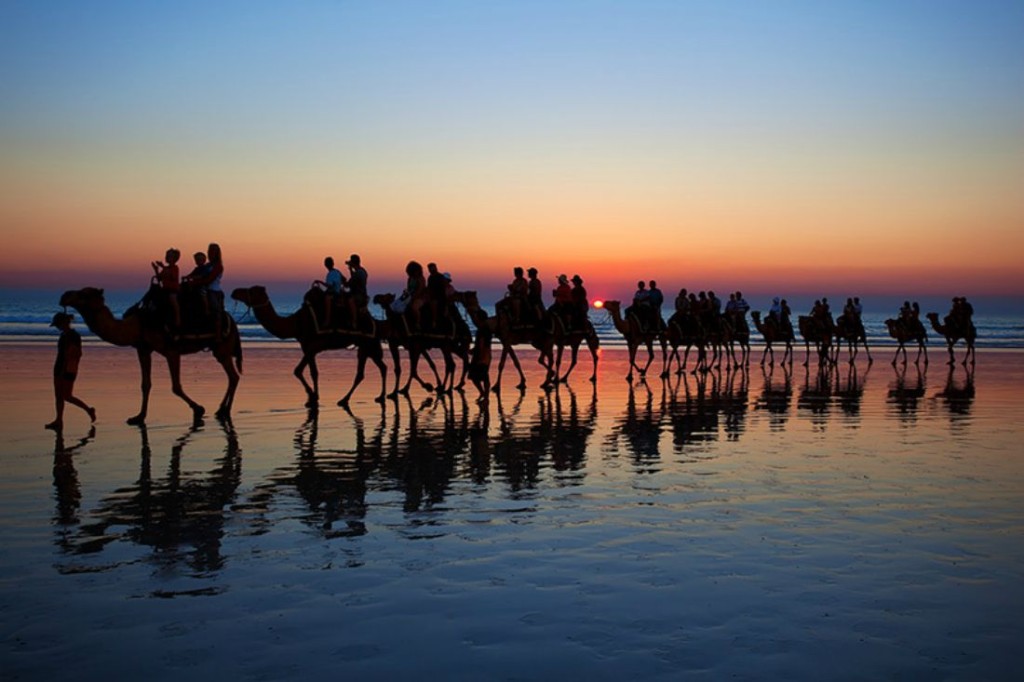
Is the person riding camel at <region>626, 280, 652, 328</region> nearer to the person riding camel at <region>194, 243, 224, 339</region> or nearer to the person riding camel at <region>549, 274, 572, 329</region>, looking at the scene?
the person riding camel at <region>549, 274, 572, 329</region>

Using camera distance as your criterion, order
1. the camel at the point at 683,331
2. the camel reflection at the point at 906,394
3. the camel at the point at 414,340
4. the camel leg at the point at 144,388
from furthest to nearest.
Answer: the camel at the point at 683,331 < the camel at the point at 414,340 < the camel reflection at the point at 906,394 < the camel leg at the point at 144,388

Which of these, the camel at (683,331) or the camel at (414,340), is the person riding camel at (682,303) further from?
the camel at (414,340)

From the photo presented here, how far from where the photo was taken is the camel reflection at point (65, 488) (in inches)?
336

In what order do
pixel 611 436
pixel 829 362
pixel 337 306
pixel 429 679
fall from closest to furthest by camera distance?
1. pixel 429 679
2. pixel 611 436
3. pixel 337 306
4. pixel 829 362

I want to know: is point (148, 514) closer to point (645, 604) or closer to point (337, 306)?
point (645, 604)

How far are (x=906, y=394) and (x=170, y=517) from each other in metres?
19.7

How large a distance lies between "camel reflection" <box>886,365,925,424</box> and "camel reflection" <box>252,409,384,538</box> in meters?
9.69

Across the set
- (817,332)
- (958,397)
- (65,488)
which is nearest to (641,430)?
(65,488)

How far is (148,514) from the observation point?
9211 mm

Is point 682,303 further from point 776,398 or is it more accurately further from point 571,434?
point 571,434

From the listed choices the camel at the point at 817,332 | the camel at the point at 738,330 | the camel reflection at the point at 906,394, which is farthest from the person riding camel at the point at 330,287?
the camel at the point at 817,332

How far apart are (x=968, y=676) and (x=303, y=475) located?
7543 millimetres

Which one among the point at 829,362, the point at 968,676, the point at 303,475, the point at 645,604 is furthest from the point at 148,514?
Result: the point at 829,362

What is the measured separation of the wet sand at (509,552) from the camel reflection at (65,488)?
0.04m
